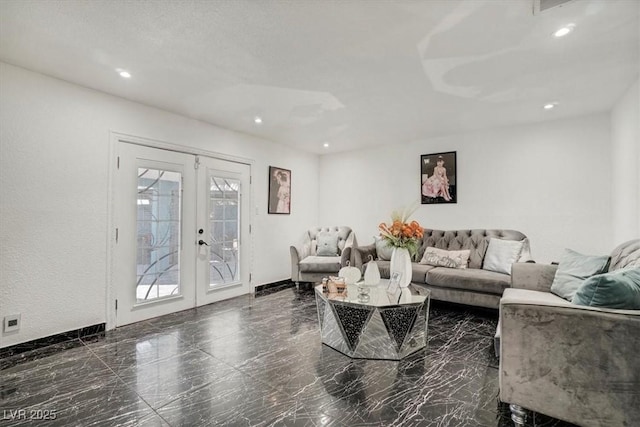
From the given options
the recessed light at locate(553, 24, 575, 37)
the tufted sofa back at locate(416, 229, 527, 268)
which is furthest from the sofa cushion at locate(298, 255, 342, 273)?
the recessed light at locate(553, 24, 575, 37)

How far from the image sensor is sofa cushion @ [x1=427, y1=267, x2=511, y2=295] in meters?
3.26

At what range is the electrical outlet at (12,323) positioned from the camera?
247 cm

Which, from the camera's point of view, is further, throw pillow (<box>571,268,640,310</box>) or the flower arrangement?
the flower arrangement

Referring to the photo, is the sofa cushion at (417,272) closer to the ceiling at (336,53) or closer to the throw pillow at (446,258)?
the throw pillow at (446,258)

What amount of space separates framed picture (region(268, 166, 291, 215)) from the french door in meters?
0.49

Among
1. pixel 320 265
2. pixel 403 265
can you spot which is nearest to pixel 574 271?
pixel 403 265

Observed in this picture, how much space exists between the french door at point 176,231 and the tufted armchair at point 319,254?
0.79 metres

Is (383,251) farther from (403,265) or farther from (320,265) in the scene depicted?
(403,265)

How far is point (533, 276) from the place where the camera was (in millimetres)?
2791

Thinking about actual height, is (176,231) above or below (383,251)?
above

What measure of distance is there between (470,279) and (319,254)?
2330mm

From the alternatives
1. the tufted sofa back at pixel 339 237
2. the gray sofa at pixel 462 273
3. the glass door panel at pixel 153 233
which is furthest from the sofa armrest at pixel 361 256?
the glass door panel at pixel 153 233

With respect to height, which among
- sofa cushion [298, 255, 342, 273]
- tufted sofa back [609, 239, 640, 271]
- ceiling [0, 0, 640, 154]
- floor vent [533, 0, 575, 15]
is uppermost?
ceiling [0, 0, 640, 154]

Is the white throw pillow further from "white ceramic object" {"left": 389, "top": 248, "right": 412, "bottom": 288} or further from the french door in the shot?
the french door
